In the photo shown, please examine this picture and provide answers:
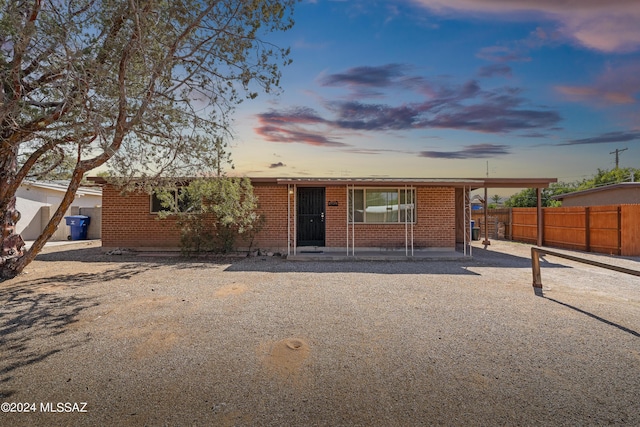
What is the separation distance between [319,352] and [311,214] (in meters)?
8.95

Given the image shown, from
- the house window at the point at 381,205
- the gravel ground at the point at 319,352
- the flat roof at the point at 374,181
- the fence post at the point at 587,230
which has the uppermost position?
the flat roof at the point at 374,181

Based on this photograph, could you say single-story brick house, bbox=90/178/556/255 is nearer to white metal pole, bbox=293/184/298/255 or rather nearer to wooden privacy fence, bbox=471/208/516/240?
white metal pole, bbox=293/184/298/255

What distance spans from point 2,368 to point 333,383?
3.42m

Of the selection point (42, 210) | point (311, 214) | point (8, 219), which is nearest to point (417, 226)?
point (311, 214)

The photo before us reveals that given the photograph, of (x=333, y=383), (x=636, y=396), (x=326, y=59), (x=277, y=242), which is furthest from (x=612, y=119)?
(x=333, y=383)

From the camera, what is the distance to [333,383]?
3.15 metres

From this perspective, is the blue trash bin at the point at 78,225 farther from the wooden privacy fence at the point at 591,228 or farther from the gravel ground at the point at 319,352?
the wooden privacy fence at the point at 591,228

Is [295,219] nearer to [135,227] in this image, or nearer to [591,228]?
[135,227]

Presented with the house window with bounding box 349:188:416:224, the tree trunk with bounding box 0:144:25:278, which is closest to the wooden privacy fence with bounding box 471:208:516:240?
the house window with bounding box 349:188:416:224

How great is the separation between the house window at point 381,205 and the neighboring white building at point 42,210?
14.1m

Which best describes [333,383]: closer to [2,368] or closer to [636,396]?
[636,396]

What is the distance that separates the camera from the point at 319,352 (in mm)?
3846

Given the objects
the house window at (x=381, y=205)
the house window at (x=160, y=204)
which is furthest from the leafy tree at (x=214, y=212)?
the house window at (x=381, y=205)

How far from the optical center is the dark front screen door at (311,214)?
41.4 ft
